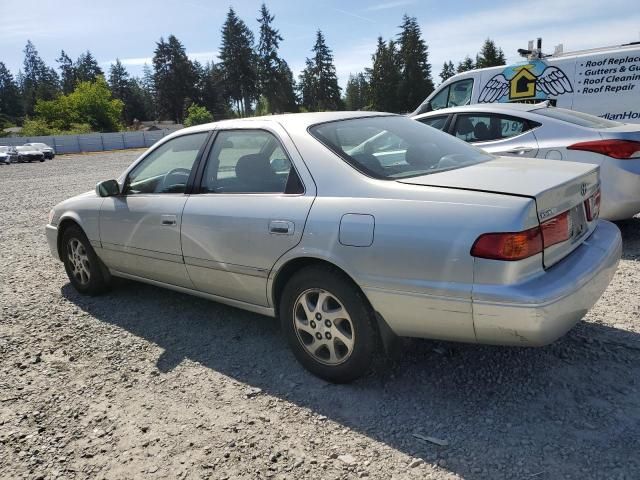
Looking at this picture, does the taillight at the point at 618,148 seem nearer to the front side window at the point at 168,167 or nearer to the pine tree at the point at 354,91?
the front side window at the point at 168,167

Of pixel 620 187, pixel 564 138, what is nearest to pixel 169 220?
pixel 564 138

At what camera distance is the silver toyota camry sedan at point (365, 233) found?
2299 millimetres

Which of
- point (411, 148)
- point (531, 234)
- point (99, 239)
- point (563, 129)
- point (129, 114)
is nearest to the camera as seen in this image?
point (531, 234)

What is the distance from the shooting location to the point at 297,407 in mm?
2766

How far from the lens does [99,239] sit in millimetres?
4367

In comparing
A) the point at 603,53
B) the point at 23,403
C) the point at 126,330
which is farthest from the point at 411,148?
the point at 603,53

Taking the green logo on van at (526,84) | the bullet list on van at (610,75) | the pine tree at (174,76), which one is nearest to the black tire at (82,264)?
the green logo on van at (526,84)

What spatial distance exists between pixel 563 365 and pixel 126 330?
3166 millimetres

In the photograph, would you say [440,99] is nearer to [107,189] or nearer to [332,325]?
[107,189]

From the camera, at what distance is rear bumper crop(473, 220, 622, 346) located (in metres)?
2.23

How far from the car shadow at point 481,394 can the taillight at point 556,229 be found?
86 centimetres

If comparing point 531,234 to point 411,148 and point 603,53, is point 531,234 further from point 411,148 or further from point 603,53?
point 603,53


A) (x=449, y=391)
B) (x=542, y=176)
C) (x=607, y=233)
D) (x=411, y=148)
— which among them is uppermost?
(x=411, y=148)

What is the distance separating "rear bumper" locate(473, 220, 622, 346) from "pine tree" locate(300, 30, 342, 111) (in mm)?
88733
